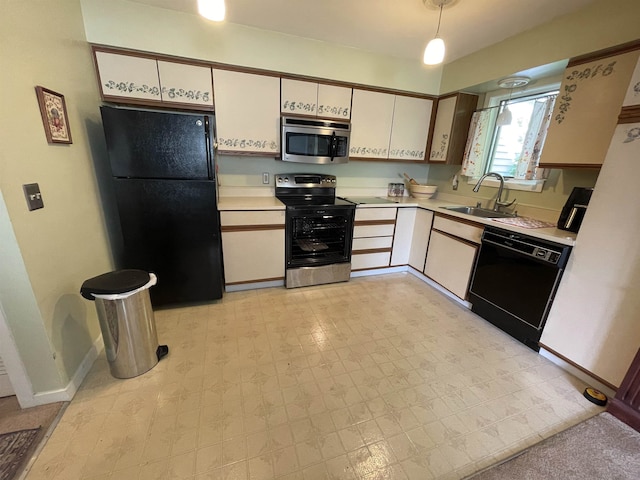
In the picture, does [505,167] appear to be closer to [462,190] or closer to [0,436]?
[462,190]

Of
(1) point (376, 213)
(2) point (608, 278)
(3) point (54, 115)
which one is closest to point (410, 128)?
(1) point (376, 213)

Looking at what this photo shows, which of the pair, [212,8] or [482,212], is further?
[482,212]

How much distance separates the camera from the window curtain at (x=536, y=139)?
92.3 inches

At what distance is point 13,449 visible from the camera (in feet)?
3.99

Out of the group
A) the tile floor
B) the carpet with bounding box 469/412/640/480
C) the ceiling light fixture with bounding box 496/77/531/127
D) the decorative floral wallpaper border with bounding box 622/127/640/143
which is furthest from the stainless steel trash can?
the ceiling light fixture with bounding box 496/77/531/127

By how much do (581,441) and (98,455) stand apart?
7.86 ft

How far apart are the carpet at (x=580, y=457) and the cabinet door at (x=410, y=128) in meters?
2.74

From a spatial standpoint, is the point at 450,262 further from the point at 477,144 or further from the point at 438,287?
the point at 477,144

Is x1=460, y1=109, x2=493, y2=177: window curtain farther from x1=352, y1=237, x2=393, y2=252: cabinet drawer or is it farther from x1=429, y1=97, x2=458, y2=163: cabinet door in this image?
x1=352, y1=237, x2=393, y2=252: cabinet drawer

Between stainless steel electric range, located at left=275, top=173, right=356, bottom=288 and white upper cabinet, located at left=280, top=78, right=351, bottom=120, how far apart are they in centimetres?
67

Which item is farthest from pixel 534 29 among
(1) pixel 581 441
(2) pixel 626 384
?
(1) pixel 581 441

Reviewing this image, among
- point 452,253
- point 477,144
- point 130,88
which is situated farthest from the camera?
point 477,144

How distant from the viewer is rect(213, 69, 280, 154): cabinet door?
239cm

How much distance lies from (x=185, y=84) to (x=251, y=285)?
6.41ft
